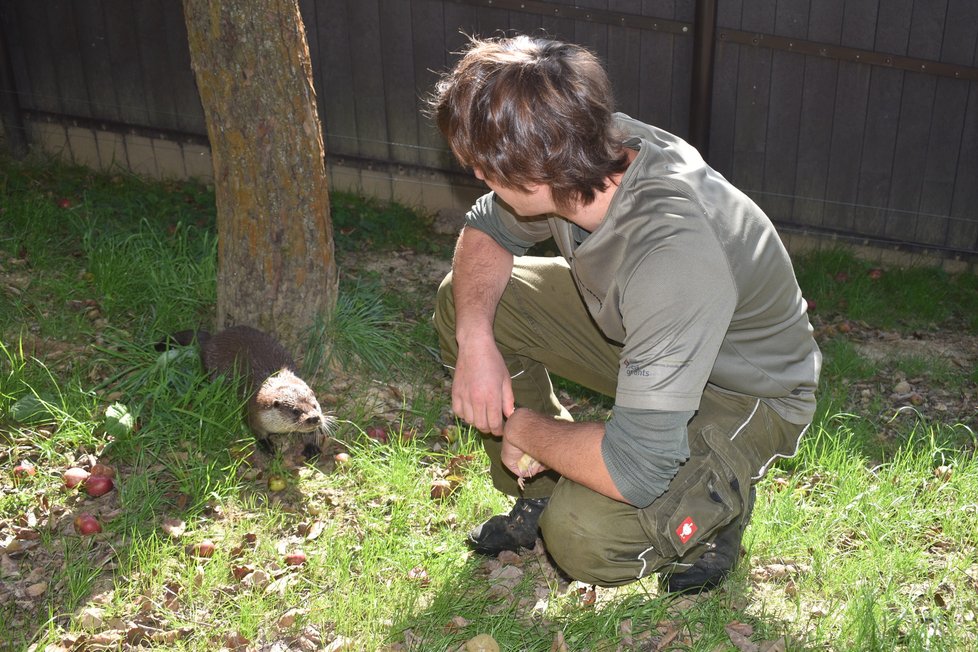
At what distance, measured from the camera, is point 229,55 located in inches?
153

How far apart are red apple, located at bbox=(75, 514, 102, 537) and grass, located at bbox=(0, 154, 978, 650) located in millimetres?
57

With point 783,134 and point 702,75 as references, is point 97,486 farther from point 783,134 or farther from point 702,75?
point 783,134

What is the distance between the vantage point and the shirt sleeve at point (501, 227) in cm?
314

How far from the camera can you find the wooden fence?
5832 mm

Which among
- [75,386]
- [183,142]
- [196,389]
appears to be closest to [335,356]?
[196,389]

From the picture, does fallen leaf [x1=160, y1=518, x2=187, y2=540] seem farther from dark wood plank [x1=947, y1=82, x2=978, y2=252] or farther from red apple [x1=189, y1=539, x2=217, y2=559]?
dark wood plank [x1=947, y1=82, x2=978, y2=252]

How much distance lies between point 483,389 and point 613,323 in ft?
1.60

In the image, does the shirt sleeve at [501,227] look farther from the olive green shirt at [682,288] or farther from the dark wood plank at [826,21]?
the dark wood plank at [826,21]

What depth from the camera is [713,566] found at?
296 cm

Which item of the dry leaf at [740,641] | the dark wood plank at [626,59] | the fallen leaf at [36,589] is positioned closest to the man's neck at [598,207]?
the dry leaf at [740,641]

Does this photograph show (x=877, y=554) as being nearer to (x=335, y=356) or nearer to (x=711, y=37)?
(x=335, y=356)

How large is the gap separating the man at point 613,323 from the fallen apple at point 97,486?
4.59 feet

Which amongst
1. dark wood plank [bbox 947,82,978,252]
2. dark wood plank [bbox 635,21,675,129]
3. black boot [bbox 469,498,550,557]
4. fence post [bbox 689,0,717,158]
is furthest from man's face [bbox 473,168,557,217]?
dark wood plank [bbox 947,82,978,252]

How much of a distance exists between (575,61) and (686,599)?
185 cm
